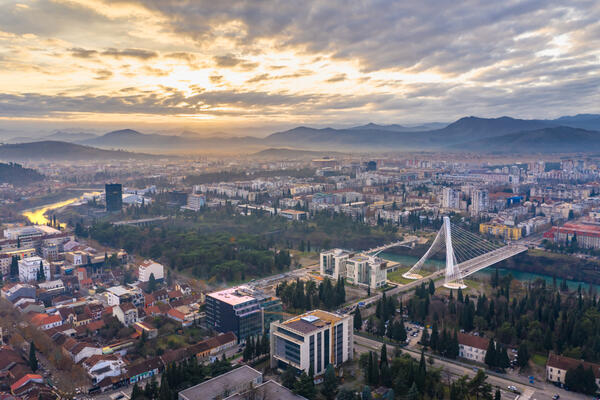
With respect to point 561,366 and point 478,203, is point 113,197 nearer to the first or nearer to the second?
point 478,203

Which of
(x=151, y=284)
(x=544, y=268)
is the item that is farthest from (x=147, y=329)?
(x=544, y=268)

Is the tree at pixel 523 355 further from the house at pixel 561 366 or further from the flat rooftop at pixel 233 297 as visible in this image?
the flat rooftop at pixel 233 297

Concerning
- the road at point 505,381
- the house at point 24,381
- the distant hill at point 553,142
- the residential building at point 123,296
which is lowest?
the road at point 505,381

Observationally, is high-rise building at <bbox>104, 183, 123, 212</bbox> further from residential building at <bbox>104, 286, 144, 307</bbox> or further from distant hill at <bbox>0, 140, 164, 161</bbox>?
distant hill at <bbox>0, 140, 164, 161</bbox>

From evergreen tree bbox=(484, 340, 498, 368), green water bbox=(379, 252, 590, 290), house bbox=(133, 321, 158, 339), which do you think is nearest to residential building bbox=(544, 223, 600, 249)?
green water bbox=(379, 252, 590, 290)

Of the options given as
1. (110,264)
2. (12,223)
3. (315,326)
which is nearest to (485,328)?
(315,326)

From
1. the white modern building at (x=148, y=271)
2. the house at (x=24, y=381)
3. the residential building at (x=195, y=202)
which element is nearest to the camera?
the house at (x=24, y=381)

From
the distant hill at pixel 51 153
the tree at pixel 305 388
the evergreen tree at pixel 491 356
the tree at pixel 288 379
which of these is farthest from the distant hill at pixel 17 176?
the evergreen tree at pixel 491 356
